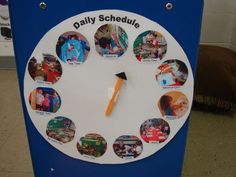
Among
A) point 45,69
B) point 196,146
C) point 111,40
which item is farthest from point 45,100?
point 196,146

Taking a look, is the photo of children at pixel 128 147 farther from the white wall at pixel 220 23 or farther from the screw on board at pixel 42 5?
the white wall at pixel 220 23

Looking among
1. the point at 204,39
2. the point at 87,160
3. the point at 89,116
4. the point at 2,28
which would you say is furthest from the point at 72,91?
the point at 2,28

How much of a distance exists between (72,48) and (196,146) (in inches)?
37.2

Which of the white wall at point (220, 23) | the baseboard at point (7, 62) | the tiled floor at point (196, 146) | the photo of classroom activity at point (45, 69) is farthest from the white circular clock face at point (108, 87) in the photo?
the baseboard at point (7, 62)

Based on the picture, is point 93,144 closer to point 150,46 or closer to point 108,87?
point 108,87

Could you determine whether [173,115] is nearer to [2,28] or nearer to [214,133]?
[214,133]

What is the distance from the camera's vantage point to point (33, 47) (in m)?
0.59

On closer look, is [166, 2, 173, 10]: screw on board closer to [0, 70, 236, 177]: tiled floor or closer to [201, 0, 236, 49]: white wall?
[0, 70, 236, 177]: tiled floor

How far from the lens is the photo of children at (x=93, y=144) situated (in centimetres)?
66

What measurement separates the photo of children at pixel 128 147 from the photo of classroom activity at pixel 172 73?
0.16 meters

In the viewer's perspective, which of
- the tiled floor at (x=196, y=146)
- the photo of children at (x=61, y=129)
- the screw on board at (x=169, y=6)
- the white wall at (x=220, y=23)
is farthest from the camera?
the white wall at (x=220, y=23)

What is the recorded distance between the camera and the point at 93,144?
2.17 ft

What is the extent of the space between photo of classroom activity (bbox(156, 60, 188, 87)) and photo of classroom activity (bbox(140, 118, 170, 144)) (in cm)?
10

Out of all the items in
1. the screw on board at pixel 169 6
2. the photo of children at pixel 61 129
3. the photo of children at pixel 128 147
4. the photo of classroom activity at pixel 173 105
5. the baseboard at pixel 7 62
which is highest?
the screw on board at pixel 169 6
